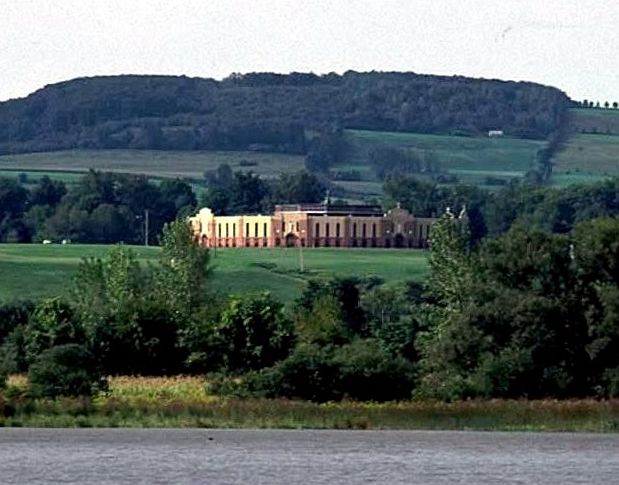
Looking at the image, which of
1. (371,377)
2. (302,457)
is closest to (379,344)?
(371,377)

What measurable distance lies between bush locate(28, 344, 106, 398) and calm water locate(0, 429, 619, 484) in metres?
8.72

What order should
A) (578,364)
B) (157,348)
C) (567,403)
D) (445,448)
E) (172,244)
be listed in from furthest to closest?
(172,244) → (157,348) → (578,364) → (567,403) → (445,448)

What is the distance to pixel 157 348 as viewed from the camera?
78000 millimetres

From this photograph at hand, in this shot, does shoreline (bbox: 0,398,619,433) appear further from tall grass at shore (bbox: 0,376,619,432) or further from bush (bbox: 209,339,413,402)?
bush (bbox: 209,339,413,402)

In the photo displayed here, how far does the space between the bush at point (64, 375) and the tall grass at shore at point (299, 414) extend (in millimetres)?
496

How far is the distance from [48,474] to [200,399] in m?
21.9

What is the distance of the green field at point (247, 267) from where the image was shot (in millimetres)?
146000

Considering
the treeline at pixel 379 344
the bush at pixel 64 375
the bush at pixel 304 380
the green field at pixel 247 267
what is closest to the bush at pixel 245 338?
the treeline at pixel 379 344

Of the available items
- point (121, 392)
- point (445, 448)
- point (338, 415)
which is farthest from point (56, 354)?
point (445, 448)

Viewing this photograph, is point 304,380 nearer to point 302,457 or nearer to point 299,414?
point 299,414

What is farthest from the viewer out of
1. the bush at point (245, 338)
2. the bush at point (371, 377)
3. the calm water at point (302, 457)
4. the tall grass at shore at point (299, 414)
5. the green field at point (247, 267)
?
the green field at point (247, 267)

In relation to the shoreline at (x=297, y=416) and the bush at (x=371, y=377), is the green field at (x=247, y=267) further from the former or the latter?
the shoreline at (x=297, y=416)

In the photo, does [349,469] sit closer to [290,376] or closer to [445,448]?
[445,448]

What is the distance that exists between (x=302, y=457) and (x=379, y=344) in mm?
32986
